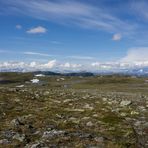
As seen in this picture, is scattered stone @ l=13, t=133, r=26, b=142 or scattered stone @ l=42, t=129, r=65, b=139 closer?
scattered stone @ l=13, t=133, r=26, b=142

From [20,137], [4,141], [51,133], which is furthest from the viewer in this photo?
[51,133]

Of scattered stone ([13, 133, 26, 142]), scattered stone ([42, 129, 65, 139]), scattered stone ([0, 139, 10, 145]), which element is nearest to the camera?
scattered stone ([0, 139, 10, 145])

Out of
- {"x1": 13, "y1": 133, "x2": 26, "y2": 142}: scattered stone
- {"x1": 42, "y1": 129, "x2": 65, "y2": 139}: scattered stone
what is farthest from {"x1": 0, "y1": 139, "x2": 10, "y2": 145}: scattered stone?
{"x1": 42, "y1": 129, "x2": 65, "y2": 139}: scattered stone

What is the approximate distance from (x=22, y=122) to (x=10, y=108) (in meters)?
13.3

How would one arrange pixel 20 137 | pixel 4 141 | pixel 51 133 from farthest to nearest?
pixel 51 133
pixel 20 137
pixel 4 141

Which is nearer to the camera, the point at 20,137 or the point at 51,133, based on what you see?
the point at 20,137

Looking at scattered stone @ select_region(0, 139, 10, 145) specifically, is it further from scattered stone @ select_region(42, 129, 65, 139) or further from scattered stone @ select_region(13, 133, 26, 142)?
scattered stone @ select_region(42, 129, 65, 139)

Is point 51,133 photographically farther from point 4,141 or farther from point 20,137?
point 4,141

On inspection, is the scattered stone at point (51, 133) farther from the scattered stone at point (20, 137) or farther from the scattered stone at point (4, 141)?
the scattered stone at point (4, 141)

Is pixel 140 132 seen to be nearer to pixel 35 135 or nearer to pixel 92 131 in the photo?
pixel 92 131

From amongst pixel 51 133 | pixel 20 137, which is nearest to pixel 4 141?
pixel 20 137

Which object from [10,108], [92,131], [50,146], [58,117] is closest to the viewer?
[50,146]

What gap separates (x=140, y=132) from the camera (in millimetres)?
29016

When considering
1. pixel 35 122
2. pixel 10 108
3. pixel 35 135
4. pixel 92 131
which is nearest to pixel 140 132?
pixel 92 131
